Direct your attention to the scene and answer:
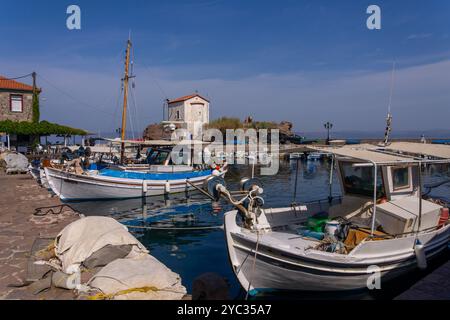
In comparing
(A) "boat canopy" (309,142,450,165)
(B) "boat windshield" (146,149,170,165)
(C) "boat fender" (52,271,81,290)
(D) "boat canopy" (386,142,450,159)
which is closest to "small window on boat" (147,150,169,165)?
(B) "boat windshield" (146,149,170,165)

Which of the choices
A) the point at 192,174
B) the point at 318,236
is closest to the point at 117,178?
the point at 192,174

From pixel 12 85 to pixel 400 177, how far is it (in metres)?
39.9

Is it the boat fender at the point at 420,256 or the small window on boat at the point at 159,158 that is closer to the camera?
the boat fender at the point at 420,256

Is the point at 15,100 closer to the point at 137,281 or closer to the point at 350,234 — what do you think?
the point at 137,281

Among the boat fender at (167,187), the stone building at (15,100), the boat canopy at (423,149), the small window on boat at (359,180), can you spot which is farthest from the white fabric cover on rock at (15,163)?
the boat canopy at (423,149)

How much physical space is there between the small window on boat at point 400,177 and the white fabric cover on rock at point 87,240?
7.02 meters

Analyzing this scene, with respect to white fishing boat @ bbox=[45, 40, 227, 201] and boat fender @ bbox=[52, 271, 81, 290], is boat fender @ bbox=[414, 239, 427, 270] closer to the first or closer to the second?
boat fender @ bbox=[52, 271, 81, 290]

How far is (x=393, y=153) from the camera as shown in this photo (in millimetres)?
9445

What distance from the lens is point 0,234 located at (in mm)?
10148

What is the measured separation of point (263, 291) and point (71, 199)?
1548 centimetres

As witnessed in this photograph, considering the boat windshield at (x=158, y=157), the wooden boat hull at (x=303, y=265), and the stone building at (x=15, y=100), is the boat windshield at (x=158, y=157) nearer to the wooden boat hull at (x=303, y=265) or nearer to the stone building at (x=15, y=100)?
the wooden boat hull at (x=303, y=265)

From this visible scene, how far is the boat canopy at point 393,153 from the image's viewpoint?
8.32 m

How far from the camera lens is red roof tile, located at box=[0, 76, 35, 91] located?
120ft
